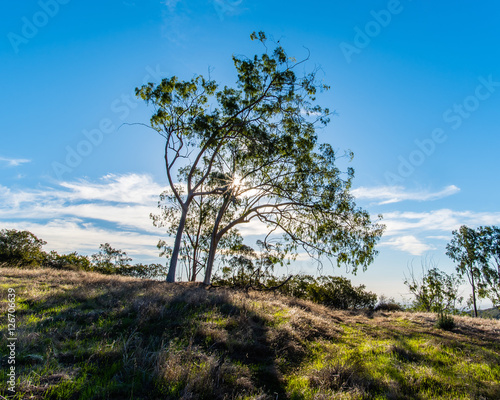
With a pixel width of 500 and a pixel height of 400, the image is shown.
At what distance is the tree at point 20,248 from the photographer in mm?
34719

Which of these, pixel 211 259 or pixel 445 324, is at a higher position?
pixel 211 259

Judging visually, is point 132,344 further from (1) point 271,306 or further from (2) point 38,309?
(1) point 271,306

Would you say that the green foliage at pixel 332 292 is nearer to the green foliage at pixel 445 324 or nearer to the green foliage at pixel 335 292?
the green foliage at pixel 335 292

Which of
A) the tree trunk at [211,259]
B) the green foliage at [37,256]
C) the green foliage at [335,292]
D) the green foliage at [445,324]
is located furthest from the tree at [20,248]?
the green foliage at [445,324]

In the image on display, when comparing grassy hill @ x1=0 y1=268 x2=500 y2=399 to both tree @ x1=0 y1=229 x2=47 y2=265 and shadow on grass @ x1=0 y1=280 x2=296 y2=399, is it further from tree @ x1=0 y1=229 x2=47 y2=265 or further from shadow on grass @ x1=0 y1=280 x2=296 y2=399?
tree @ x1=0 y1=229 x2=47 y2=265

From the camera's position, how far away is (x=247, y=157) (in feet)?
69.4

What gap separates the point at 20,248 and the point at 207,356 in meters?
42.3

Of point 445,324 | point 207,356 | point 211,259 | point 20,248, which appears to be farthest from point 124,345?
point 20,248

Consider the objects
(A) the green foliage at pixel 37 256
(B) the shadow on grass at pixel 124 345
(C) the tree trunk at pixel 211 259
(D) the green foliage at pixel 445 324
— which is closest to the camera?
(B) the shadow on grass at pixel 124 345

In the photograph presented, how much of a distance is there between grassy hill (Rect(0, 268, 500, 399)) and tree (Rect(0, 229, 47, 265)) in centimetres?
3436

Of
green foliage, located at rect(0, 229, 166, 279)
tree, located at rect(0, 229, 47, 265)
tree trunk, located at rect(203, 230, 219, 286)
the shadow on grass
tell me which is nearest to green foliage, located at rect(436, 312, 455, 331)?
the shadow on grass

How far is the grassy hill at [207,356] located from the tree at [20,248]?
3436cm

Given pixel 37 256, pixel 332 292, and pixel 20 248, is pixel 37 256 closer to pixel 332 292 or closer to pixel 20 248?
pixel 20 248

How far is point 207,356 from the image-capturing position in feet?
15.5
